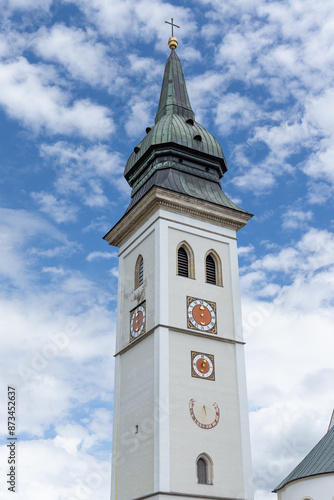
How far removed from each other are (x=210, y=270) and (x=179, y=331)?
12.9ft

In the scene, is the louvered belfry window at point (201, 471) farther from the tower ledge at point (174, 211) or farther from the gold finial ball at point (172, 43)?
the gold finial ball at point (172, 43)

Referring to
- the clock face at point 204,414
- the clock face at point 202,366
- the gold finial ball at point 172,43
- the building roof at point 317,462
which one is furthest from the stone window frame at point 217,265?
the gold finial ball at point 172,43

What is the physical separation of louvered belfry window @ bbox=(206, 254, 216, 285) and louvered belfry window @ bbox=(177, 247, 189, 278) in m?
1.10

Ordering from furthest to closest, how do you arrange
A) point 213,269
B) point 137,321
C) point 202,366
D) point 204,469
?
point 213,269
point 137,321
point 202,366
point 204,469

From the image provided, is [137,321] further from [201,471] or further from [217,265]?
[201,471]

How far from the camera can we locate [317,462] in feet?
91.9

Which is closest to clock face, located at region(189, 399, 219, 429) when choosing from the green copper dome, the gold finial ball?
the green copper dome

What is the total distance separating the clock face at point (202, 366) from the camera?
2530cm

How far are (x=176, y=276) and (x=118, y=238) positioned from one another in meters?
5.44

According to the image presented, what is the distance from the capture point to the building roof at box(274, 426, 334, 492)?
2719cm

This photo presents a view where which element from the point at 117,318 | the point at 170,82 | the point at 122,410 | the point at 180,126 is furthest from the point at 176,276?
the point at 170,82

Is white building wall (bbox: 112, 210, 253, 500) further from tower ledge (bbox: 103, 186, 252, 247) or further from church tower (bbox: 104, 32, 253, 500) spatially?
tower ledge (bbox: 103, 186, 252, 247)

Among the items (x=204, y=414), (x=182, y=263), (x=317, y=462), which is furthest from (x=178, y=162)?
(x=317, y=462)

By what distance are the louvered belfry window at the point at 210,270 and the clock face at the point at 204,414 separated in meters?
5.65
